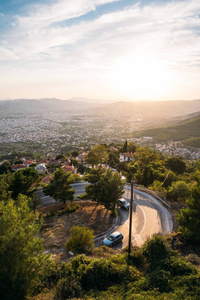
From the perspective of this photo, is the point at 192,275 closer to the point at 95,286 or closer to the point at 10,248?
the point at 95,286

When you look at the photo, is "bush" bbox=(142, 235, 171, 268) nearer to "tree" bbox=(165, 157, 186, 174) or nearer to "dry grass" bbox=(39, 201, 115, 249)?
"dry grass" bbox=(39, 201, 115, 249)

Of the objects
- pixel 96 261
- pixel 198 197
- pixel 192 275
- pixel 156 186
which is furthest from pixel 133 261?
pixel 156 186

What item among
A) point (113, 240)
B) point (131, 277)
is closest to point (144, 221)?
point (113, 240)

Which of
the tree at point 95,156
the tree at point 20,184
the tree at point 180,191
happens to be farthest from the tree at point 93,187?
the tree at point 95,156

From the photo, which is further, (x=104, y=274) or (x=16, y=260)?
(x=104, y=274)

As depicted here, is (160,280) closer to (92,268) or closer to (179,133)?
(92,268)

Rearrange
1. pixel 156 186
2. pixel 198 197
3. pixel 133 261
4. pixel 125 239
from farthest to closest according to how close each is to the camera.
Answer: pixel 156 186 → pixel 125 239 → pixel 198 197 → pixel 133 261

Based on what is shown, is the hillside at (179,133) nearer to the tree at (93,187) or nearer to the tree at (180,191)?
the tree at (180,191)
